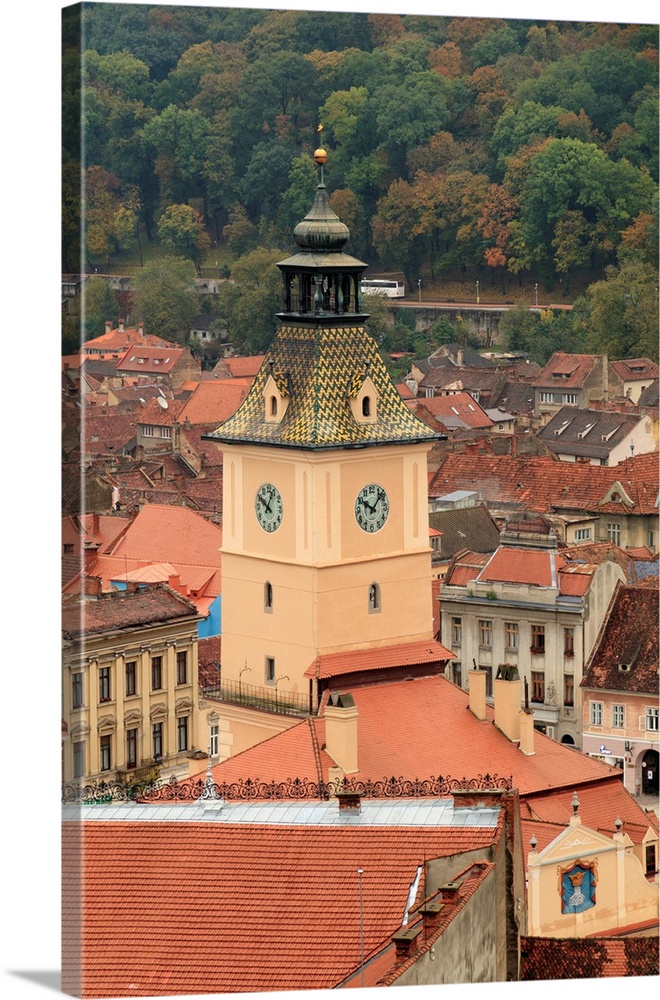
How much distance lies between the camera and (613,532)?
142 ft

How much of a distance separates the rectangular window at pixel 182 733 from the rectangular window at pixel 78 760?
10.1m

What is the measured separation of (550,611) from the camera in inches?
1352

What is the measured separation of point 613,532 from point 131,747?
59.1ft

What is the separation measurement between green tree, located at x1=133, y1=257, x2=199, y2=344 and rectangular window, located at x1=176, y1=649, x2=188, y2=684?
17.8 meters

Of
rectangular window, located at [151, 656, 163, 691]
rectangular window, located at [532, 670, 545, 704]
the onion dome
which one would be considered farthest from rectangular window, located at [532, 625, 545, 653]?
the onion dome

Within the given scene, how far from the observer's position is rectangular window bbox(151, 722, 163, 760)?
27.2 m

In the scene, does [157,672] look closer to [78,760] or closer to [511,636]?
[511,636]

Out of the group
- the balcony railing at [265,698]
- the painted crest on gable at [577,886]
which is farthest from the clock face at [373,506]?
the painted crest on gable at [577,886]

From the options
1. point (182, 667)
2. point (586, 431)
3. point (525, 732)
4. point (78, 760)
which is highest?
point (586, 431)

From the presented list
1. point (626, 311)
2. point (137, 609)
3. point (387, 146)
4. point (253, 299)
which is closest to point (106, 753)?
point (137, 609)

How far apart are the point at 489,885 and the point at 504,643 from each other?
1825 cm

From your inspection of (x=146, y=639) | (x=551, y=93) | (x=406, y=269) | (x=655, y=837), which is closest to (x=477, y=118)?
(x=406, y=269)

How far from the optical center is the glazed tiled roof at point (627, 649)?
32.8m

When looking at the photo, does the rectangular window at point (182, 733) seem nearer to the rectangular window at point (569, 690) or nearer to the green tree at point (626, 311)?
the rectangular window at point (569, 690)
